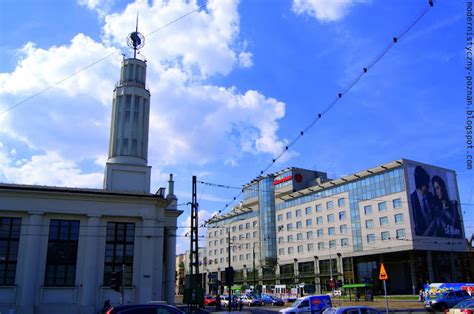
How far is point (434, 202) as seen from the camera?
80.5 meters

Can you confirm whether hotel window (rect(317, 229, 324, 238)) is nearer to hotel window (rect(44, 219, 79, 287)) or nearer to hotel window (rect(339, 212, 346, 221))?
hotel window (rect(339, 212, 346, 221))

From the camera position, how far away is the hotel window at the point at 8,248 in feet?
103

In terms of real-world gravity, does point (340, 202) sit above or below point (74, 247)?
above

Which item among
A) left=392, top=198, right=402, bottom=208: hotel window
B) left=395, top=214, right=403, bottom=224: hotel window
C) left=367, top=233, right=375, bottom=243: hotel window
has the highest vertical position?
left=392, top=198, right=402, bottom=208: hotel window

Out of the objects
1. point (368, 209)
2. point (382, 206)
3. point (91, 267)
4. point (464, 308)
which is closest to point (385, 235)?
point (382, 206)

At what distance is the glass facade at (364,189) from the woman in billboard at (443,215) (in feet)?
31.8

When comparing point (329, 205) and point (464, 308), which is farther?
point (329, 205)

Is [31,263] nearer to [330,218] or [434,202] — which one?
[330,218]

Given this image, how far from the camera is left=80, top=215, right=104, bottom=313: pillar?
31.9 metres

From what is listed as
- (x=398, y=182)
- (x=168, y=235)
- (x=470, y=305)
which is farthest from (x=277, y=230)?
(x=470, y=305)

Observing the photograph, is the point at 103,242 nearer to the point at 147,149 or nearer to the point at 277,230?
the point at 147,149

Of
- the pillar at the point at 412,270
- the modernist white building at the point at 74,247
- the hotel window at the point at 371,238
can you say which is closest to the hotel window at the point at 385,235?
the hotel window at the point at 371,238

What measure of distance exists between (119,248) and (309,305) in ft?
50.1

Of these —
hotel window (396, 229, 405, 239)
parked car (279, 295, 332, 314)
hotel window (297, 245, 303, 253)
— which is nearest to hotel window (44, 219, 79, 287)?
parked car (279, 295, 332, 314)
